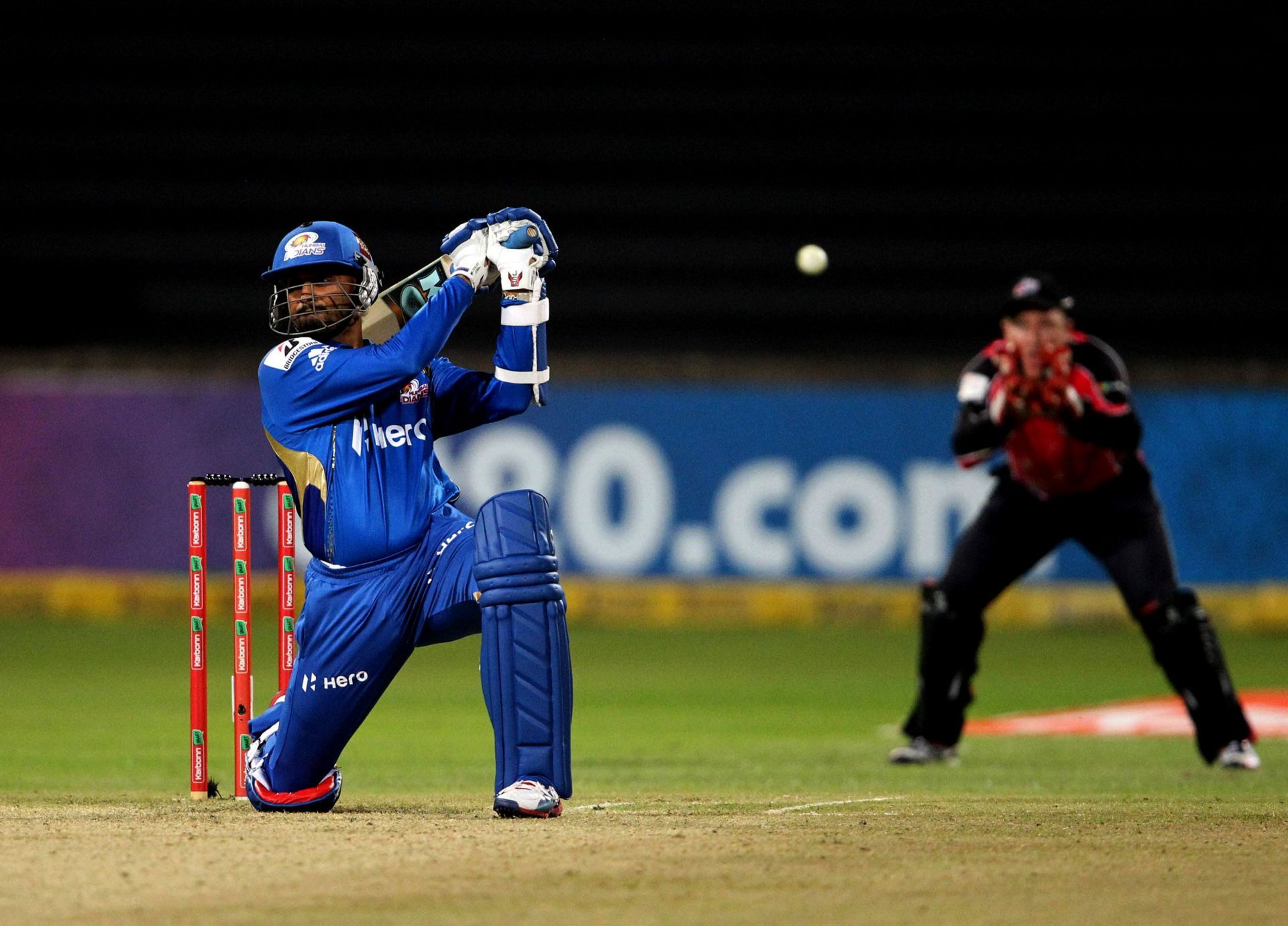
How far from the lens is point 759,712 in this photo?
9953mm

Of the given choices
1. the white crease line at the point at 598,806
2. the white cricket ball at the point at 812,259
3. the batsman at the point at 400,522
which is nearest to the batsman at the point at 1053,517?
the white cricket ball at the point at 812,259

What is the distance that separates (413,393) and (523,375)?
0.32 metres

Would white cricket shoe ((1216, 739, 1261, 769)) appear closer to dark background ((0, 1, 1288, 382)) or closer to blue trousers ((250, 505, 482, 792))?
blue trousers ((250, 505, 482, 792))

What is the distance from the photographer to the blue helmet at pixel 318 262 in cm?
555

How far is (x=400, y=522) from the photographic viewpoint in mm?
5367

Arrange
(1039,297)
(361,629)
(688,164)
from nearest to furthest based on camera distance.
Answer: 1. (361,629)
2. (1039,297)
3. (688,164)

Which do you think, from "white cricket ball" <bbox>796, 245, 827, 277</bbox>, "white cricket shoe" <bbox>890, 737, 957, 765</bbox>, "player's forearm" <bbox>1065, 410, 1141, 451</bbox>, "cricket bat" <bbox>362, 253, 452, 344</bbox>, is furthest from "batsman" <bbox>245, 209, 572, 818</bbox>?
"white cricket ball" <bbox>796, 245, 827, 277</bbox>

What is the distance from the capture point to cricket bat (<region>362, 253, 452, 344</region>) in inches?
229

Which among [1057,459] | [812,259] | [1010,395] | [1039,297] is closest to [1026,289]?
[1039,297]

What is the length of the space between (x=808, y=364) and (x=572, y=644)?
311 centimetres

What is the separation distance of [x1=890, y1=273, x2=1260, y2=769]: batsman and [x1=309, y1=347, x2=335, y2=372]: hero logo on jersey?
313 centimetres

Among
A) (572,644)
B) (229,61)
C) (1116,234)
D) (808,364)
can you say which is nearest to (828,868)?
(572,644)

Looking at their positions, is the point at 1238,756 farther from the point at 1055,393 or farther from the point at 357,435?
the point at 357,435

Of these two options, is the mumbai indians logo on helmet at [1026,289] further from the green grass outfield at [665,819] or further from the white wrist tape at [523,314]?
the white wrist tape at [523,314]
